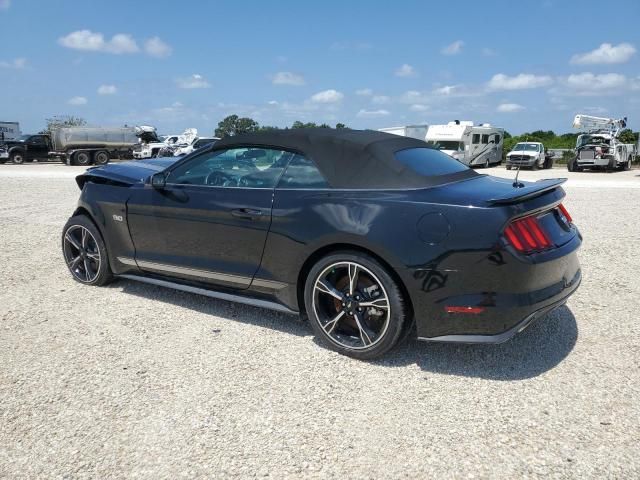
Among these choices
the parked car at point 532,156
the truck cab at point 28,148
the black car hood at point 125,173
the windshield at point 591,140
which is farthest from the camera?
the truck cab at point 28,148

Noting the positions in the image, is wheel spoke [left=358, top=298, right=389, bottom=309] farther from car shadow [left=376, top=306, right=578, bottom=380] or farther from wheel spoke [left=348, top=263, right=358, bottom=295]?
car shadow [left=376, top=306, right=578, bottom=380]

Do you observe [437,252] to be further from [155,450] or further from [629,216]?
[629,216]

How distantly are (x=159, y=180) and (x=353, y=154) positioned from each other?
5.51 feet

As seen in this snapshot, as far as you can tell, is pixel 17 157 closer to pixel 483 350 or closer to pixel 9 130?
pixel 9 130

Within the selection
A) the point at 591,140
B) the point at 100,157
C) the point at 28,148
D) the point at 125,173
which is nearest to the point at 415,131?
the point at 591,140

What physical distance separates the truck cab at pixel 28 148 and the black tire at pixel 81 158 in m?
2.70

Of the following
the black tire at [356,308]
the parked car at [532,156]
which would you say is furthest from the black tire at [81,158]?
the black tire at [356,308]

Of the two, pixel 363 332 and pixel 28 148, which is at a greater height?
pixel 28 148

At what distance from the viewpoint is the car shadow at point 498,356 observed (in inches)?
122

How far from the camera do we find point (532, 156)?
2616 cm

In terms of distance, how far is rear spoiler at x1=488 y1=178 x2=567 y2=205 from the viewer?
281cm

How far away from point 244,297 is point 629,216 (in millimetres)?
8147

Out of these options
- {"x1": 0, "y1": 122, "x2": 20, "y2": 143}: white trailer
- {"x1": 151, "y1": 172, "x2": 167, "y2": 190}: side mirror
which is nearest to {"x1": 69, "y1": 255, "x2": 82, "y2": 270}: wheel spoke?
{"x1": 151, "y1": 172, "x2": 167, "y2": 190}: side mirror

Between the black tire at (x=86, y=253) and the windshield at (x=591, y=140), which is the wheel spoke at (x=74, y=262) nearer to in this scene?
the black tire at (x=86, y=253)
